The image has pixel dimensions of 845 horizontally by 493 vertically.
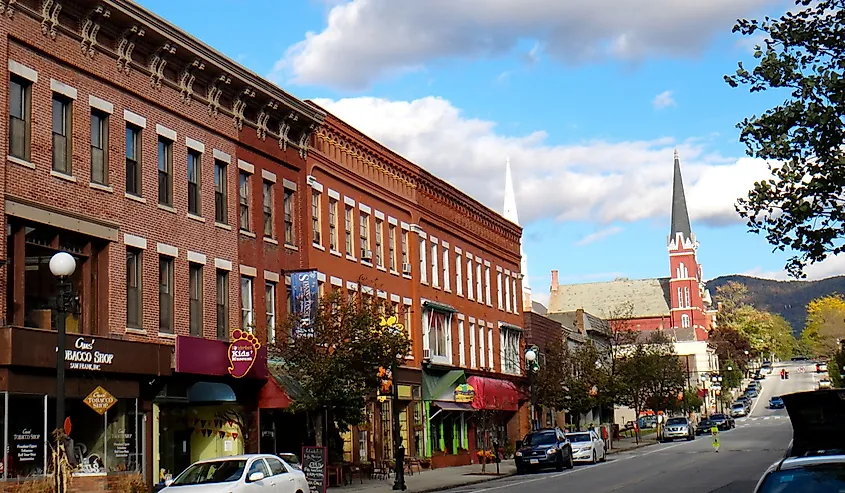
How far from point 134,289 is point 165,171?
12.2 feet

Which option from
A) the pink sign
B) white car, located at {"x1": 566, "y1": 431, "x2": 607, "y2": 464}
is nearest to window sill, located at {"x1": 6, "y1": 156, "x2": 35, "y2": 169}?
the pink sign

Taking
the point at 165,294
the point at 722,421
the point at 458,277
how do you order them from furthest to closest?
the point at 722,421, the point at 458,277, the point at 165,294

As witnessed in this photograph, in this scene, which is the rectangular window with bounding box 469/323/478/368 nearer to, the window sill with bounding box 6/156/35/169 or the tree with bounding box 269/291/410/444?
the tree with bounding box 269/291/410/444

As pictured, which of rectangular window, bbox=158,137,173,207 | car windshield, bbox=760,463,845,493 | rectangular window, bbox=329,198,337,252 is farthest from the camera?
rectangular window, bbox=329,198,337,252

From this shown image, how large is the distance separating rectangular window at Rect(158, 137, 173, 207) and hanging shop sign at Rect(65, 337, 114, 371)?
5.58m

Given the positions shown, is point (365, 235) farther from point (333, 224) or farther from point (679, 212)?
point (679, 212)

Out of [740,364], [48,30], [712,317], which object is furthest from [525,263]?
[48,30]

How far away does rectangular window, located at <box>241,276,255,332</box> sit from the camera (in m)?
33.9

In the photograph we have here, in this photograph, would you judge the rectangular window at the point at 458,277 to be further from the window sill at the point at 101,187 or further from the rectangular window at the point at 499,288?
the window sill at the point at 101,187

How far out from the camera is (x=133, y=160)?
2908 cm

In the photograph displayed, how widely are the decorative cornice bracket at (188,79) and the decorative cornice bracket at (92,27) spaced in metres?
4.07

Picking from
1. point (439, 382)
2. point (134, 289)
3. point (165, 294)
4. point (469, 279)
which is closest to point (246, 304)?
point (165, 294)

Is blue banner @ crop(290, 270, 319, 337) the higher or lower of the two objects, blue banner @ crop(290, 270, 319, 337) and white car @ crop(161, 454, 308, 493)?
the higher

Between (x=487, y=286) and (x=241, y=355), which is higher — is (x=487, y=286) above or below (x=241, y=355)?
above
